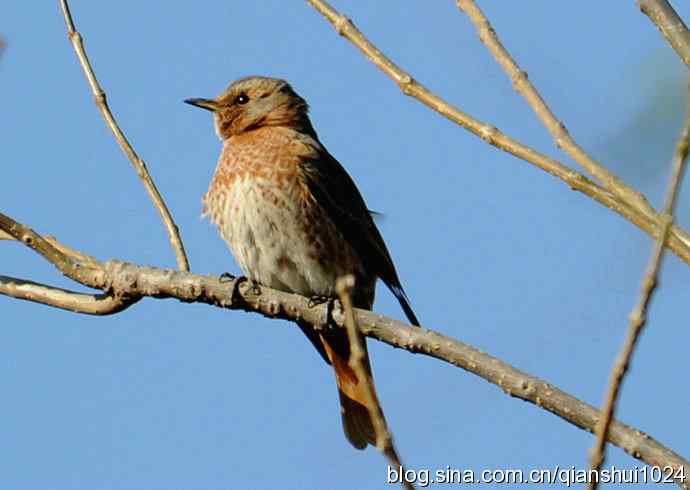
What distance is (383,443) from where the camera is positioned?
2.08 m

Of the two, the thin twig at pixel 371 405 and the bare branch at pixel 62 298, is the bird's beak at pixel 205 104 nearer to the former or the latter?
the bare branch at pixel 62 298

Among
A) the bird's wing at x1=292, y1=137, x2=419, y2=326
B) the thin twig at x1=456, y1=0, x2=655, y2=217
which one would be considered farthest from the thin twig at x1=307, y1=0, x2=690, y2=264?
the bird's wing at x1=292, y1=137, x2=419, y2=326

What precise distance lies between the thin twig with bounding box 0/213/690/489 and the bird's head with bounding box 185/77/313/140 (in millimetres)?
2594

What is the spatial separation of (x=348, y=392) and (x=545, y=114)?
11.6 feet

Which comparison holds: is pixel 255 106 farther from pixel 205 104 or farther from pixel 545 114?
pixel 545 114

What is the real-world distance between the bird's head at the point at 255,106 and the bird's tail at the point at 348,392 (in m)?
1.66

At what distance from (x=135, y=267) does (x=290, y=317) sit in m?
0.68

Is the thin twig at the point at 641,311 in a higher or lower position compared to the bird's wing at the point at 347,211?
lower

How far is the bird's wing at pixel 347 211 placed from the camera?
6.57 meters

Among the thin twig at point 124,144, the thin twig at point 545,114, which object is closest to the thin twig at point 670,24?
the thin twig at point 545,114

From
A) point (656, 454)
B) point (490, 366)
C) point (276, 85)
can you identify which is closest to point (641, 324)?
point (656, 454)

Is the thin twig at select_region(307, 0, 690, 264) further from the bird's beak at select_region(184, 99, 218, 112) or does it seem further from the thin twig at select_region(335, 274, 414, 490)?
the bird's beak at select_region(184, 99, 218, 112)

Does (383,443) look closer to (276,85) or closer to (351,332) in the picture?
(351,332)

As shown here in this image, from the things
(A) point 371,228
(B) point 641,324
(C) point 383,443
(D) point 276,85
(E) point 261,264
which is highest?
(D) point 276,85
